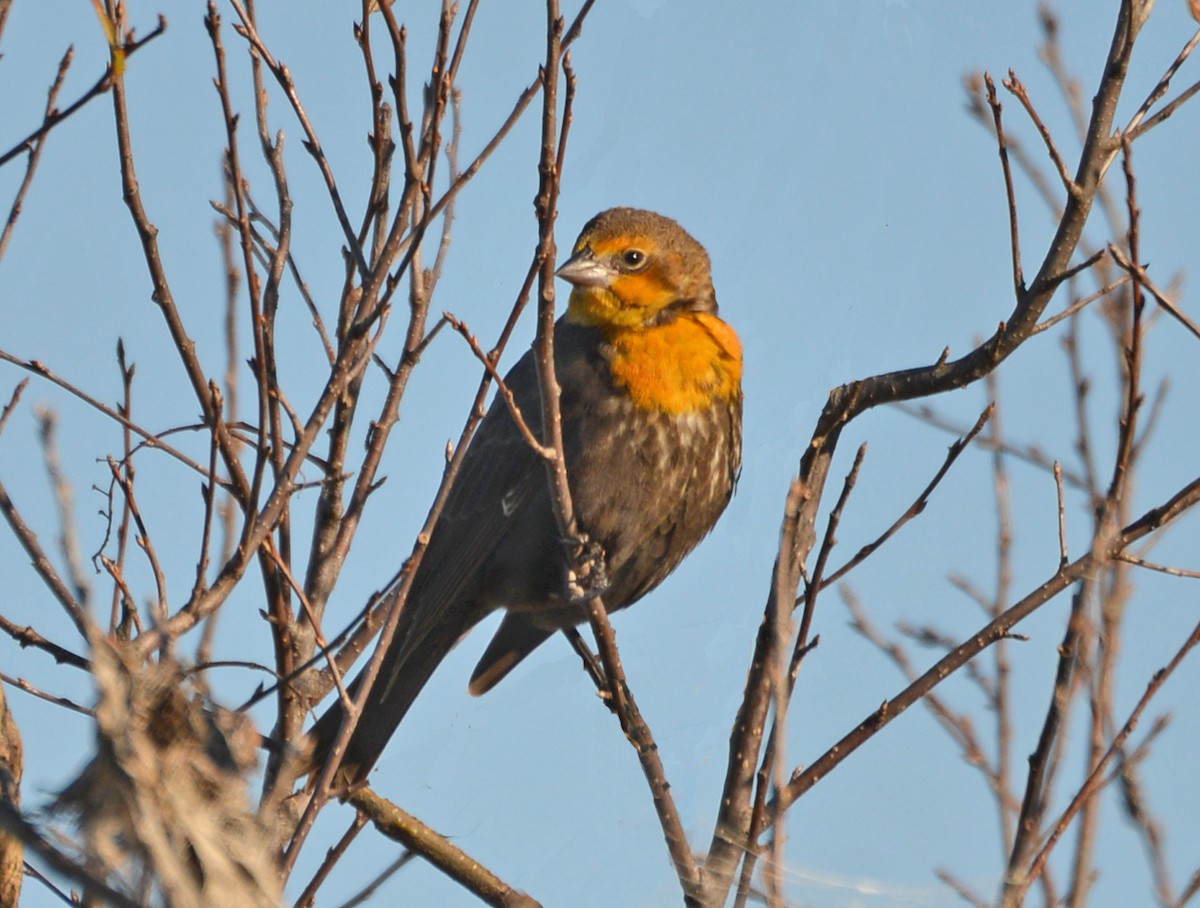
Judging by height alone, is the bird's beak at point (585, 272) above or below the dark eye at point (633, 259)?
below

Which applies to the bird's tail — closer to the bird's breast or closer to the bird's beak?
the bird's breast

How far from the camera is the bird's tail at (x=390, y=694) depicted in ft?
13.7

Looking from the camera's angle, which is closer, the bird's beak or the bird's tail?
the bird's tail

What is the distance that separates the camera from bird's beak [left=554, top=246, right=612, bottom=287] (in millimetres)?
4832

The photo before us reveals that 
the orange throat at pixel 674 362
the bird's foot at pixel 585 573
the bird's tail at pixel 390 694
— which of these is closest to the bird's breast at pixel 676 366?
the orange throat at pixel 674 362

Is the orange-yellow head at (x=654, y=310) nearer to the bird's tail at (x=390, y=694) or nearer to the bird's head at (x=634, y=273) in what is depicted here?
the bird's head at (x=634, y=273)

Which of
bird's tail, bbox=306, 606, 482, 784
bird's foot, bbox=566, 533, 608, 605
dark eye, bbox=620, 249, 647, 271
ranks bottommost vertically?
bird's tail, bbox=306, 606, 482, 784

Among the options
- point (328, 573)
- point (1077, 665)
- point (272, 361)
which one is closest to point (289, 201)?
point (272, 361)

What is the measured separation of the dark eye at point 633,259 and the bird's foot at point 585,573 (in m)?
1.01

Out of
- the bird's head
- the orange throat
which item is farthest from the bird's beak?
the orange throat

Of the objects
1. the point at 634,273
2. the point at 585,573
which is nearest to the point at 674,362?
the point at 634,273

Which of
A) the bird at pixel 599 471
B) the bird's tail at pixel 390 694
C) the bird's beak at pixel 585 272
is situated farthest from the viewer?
the bird's beak at pixel 585 272

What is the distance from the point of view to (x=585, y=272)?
485 cm

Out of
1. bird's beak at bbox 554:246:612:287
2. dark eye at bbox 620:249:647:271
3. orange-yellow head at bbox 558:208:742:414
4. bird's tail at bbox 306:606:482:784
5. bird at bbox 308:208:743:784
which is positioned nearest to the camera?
bird's tail at bbox 306:606:482:784
